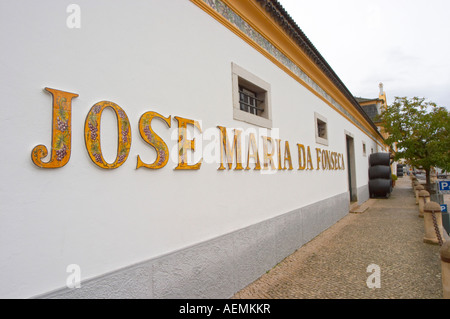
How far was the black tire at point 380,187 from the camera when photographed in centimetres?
1362

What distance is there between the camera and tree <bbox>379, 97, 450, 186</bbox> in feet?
42.8

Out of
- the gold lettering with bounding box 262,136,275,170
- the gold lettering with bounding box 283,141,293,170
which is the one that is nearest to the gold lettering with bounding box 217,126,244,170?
the gold lettering with bounding box 262,136,275,170

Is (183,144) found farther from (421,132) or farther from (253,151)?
(421,132)

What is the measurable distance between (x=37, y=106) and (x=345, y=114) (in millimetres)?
10575

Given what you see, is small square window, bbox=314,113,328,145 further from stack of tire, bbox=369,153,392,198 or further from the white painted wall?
stack of tire, bbox=369,153,392,198

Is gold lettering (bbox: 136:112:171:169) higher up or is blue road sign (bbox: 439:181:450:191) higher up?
gold lettering (bbox: 136:112:171:169)

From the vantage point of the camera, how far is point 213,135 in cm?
328

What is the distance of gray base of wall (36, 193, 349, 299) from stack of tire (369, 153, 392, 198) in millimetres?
10519

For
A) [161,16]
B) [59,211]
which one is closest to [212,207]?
[59,211]

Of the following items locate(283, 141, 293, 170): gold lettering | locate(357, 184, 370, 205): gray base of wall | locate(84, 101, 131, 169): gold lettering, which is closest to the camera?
locate(84, 101, 131, 169): gold lettering

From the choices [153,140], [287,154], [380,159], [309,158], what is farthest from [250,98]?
[380,159]

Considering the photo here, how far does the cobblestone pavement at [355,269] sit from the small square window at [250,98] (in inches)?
93.1

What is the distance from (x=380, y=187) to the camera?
538 inches

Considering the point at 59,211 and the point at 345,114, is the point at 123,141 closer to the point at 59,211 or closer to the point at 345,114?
the point at 59,211
